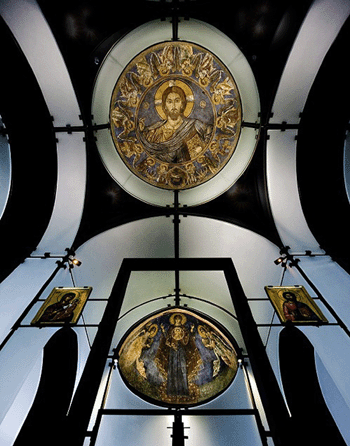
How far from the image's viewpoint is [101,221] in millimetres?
8445

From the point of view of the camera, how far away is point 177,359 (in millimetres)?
8812

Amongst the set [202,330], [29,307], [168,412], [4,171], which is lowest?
[168,412]

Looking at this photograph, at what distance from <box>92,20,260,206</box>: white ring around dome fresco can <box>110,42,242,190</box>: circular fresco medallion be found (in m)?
0.17

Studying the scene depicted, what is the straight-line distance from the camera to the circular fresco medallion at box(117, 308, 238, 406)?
27.0ft

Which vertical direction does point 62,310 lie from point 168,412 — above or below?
above

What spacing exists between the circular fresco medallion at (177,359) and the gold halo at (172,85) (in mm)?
6634

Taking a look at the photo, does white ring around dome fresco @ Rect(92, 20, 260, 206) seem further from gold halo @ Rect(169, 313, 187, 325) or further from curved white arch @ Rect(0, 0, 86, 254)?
gold halo @ Rect(169, 313, 187, 325)

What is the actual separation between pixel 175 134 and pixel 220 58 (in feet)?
7.98

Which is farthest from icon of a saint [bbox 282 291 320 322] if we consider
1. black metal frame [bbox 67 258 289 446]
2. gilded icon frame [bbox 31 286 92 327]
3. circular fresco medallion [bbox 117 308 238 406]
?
circular fresco medallion [bbox 117 308 238 406]

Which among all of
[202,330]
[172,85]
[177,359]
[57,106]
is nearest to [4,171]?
[57,106]

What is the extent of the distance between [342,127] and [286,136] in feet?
4.39

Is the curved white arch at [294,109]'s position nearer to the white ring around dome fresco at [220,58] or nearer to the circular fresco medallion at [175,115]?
the white ring around dome fresco at [220,58]

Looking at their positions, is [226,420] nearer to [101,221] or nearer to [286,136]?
[101,221]

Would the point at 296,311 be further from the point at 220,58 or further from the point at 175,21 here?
the point at 175,21
